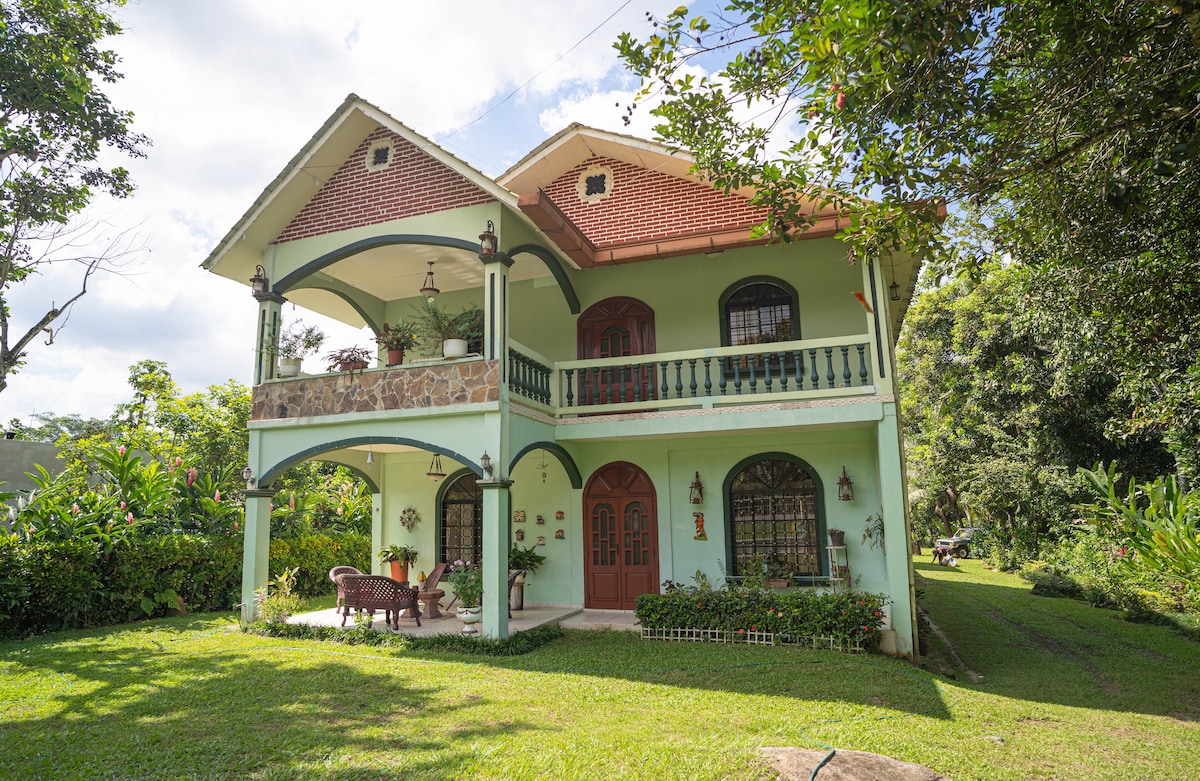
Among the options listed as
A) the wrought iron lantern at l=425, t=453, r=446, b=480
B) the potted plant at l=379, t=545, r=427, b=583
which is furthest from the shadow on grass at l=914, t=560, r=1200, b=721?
the potted plant at l=379, t=545, r=427, b=583

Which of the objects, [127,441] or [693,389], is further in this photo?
[127,441]

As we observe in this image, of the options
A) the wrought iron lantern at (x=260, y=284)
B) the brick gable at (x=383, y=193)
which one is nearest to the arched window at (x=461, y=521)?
the wrought iron lantern at (x=260, y=284)

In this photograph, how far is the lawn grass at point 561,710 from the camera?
527 centimetres

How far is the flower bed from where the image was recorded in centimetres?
921

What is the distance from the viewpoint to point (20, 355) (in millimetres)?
13797

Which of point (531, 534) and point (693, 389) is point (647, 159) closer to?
point (693, 389)

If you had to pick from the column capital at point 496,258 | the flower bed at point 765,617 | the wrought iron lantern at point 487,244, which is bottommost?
the flower bed at point 765,617

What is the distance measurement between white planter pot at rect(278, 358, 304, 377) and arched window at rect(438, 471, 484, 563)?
147 inches

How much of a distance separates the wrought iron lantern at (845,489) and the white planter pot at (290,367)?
883cm

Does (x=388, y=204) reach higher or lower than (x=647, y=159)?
lower

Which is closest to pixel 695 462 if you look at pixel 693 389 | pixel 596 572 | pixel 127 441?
pixel 693 389

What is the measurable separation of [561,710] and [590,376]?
597cm

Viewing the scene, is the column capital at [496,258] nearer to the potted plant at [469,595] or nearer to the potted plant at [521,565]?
the potted plant at [469,595]

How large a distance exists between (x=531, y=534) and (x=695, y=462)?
3.33m
